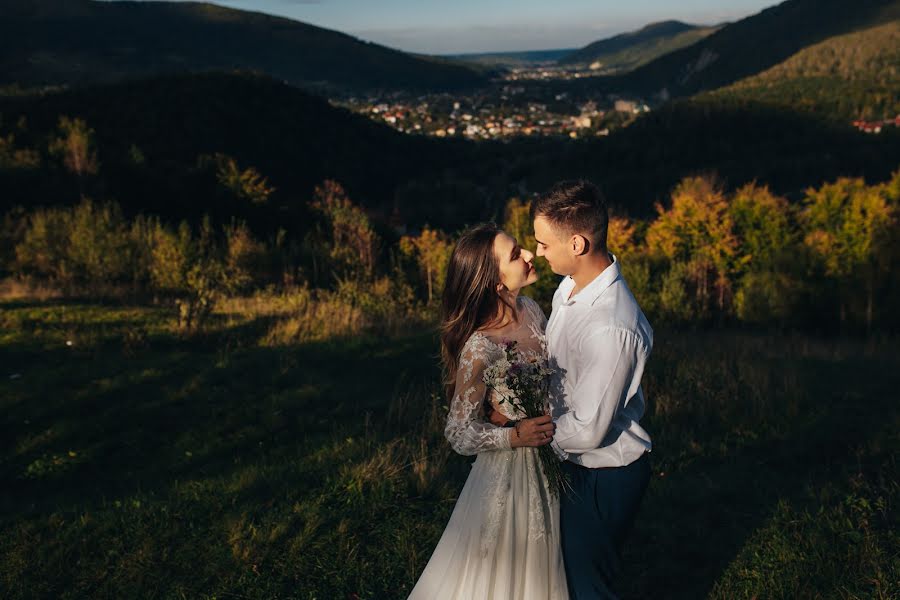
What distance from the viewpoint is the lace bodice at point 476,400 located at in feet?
8.29

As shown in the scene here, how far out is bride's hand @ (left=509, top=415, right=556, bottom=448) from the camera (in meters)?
2.34

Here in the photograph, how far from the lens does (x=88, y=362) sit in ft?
25.1

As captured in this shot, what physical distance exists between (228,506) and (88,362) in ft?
13.2

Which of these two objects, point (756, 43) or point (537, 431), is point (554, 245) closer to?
point (537, 431)

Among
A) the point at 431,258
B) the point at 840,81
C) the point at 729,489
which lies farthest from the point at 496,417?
the point at 840,81

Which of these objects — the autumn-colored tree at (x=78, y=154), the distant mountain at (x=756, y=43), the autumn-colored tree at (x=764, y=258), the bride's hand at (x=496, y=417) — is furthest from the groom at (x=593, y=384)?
the distant mountain at (x=756, y=43)

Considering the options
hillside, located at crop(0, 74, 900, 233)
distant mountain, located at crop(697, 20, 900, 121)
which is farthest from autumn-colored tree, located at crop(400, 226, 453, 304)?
distant mountain, located at crop(697, 20, 900, 121)

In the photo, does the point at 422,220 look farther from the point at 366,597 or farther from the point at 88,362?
the point at 366,597

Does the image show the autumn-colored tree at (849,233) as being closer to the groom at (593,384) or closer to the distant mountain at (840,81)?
the groom at (593,384)

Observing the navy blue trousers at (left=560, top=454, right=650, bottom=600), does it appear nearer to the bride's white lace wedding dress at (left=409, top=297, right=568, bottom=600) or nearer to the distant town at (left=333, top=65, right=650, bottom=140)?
the bride's white lace wedding dress at (left=409, top=297, right=568, bottom=600)

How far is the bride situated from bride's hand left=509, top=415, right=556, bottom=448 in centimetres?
14

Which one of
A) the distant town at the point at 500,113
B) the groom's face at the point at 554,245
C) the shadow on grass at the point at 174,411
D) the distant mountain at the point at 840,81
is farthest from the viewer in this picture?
the distant town at the point at 500,113

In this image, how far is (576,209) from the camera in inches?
93.8

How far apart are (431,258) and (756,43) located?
159483mm
